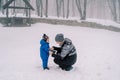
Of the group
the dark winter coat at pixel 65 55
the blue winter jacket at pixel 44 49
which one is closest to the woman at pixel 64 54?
the dark winter coat at pixel 65 55

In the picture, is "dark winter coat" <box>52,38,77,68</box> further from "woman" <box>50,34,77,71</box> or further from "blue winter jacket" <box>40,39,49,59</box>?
"blue winter jacket" <box>40,39,49,59</box>

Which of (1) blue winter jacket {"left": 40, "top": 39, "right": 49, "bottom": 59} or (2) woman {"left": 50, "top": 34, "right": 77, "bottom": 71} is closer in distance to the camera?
(2) woman {"left": 50, "top": 34, "right": 77, "bottom": 71}

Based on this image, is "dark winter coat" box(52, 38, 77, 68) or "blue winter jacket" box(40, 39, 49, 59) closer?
"dark winter coat" box(52, 38, 77, 68)

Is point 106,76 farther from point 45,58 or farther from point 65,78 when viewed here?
point 45,58

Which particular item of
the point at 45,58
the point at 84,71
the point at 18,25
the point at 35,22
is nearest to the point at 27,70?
the point at 45,58

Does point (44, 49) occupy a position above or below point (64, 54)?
above

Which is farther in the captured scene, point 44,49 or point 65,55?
point 44,49

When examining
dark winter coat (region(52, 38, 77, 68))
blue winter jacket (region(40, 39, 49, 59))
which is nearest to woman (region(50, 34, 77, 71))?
dark winter coat (region(52, 38, 77, 68))

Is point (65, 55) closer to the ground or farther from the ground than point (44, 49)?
closer to the ground

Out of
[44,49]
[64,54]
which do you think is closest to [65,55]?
[64,54]

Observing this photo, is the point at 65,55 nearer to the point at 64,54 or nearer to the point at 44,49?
the point at 64,54

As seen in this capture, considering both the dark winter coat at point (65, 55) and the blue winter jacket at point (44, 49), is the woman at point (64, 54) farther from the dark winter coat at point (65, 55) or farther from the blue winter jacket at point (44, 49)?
the blue winter jacket at point (44, 49)

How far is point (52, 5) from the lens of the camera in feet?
297

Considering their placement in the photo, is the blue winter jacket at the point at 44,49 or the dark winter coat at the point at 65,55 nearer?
the dark winter coat at the point at 65,55
